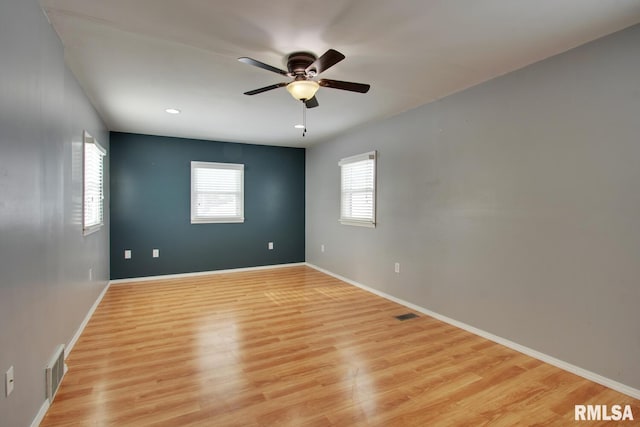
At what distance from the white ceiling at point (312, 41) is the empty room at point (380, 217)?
0.02 meters

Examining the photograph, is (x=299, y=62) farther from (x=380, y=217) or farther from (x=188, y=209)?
(x=188, y=209)

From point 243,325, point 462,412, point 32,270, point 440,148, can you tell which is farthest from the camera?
point 440,148

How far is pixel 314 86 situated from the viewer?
2.41 meters

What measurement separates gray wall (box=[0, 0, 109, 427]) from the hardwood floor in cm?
41

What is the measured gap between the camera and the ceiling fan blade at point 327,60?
1921 mm

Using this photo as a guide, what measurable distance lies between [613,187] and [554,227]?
0.46 m

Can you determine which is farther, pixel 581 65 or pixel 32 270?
pixel 581 65

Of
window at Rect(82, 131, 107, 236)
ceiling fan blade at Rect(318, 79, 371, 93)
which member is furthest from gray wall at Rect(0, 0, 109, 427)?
ceiling fan blade at Rect(318, 79, 371, 93)

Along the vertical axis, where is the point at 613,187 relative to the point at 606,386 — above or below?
above

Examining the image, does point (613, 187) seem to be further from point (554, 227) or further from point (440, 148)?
point (440, 148)

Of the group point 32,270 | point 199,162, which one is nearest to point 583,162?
point 32,270

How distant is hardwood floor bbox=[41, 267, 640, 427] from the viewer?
1856 millimetres

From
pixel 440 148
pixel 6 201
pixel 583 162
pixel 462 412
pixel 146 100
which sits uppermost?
pixel 146 100

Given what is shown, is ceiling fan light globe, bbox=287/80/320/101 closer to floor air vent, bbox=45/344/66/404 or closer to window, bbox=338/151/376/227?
window, bbox=338/151/376/227
